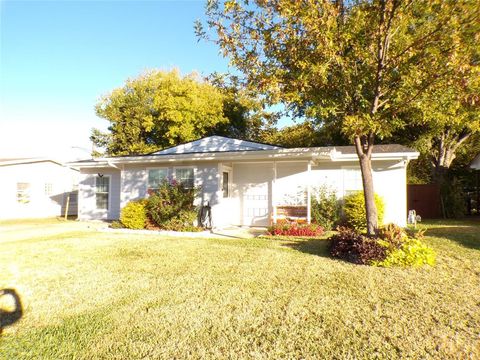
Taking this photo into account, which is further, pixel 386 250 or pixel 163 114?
pixel 163 114

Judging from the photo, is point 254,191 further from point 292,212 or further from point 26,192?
point 26,192

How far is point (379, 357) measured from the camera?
9.71ft

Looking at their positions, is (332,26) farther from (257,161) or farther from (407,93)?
(257,161)

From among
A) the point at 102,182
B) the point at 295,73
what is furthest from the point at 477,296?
the point at 102,182

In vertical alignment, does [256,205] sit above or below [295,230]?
above

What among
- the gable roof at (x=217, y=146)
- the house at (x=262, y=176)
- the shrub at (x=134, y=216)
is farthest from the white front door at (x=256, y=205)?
the shrub at (x=134, y=216)

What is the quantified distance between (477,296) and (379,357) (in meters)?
2.66

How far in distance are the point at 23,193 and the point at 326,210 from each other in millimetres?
17434

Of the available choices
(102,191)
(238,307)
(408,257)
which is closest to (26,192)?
(102,191)

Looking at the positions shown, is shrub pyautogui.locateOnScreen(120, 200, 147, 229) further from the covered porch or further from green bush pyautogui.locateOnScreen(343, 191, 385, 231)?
green bush pyautogui.locateOnScreen(343, 191, 385, 231)

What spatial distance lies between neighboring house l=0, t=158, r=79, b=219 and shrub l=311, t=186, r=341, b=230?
16.6m

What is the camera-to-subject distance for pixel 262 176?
41.8 feet

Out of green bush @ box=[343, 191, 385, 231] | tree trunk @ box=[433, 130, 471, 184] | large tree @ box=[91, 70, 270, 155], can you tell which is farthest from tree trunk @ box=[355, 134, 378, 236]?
large tree @ box=[91, 70, 270, 155]

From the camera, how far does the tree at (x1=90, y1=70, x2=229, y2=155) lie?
83.7ft
